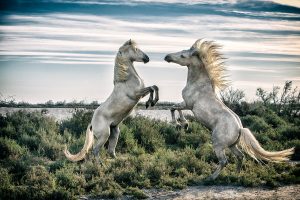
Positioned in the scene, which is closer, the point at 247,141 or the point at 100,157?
the point at 247,141

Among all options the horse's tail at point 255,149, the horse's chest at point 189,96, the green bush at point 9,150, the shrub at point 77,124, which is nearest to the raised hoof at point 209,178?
the horse's tail at point 255,149

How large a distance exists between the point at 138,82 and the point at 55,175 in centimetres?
268

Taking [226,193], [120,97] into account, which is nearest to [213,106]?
[226,193]

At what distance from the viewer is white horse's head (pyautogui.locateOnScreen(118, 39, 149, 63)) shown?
1153 centimetres

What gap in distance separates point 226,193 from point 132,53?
150 inches

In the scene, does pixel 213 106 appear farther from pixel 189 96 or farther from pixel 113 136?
pixel 113 136

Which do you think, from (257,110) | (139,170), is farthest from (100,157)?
(257,110)

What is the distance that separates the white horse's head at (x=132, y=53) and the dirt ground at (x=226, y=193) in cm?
322

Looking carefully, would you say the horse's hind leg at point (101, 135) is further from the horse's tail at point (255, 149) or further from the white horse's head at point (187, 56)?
the horse's tail at point (255, 149)

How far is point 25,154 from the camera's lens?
12531 millimetres

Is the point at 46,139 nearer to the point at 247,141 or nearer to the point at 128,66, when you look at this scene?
the point at 128,66

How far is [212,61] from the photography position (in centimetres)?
1066

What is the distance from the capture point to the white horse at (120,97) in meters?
11.3

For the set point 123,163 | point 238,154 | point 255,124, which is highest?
point 238,154
